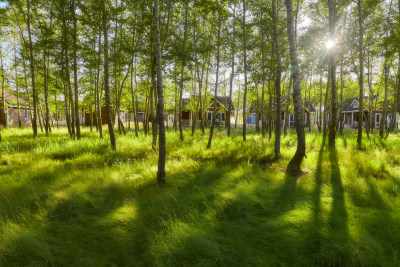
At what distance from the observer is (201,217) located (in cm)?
315

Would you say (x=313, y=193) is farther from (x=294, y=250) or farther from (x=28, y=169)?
(x=28, y=169)

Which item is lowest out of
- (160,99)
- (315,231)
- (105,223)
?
(105,223)

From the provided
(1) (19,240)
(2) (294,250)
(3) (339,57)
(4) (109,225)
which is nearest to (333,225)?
(2) (294,250)

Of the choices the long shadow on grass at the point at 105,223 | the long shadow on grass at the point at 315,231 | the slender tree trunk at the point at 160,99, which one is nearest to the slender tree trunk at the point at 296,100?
the long shadow on grass at the point at 315,231

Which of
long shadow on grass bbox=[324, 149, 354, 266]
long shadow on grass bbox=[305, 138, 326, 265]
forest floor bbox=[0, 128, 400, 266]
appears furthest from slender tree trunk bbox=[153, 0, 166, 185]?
long shadow on grass bbox=[324, 149, 354, 266]

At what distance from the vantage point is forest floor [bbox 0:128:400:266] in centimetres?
234

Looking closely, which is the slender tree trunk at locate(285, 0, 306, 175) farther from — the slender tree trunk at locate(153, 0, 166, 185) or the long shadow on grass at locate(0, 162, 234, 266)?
the slender tree trunk at locate(153, 0, 166, 185)

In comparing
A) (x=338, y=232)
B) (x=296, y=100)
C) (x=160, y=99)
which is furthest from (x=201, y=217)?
(x=296, y=100)

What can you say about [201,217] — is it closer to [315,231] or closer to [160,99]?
[315,231]

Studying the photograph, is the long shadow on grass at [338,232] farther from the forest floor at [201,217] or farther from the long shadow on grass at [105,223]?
the long shadow on grass at [105,223]

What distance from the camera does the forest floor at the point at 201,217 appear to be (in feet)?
7.67

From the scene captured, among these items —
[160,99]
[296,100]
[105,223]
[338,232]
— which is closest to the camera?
[338,232]

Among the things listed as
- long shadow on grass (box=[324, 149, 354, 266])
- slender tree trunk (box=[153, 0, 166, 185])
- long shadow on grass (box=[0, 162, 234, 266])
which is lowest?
long shadow on grass (box=[0, 162, 234, 266])

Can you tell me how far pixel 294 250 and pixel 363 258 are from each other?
0.76 m
